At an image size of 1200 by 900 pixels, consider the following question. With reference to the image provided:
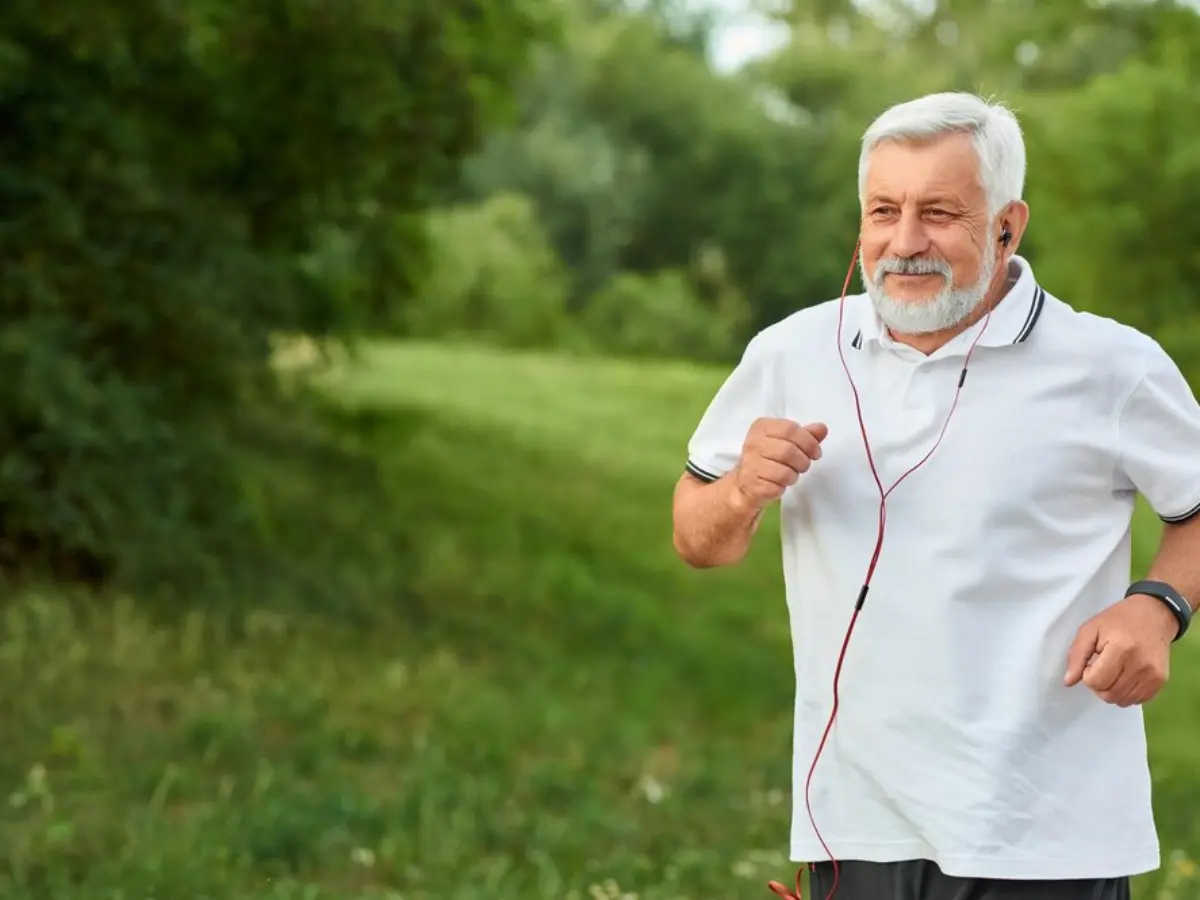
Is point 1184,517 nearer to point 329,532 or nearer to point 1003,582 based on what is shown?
point 1003,582

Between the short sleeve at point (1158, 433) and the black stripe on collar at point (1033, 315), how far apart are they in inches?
6.9

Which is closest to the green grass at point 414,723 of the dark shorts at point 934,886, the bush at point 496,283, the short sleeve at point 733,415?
the dark shorts at point 934,886

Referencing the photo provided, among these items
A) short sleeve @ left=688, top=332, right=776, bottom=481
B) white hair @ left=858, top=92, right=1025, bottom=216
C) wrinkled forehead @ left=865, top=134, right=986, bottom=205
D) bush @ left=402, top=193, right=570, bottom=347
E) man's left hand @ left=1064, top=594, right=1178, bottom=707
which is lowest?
man's left hand @ left=1064, top=594, right=1178, bottom=707

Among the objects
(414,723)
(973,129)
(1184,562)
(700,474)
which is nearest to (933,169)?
(973,129)

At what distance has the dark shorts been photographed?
268 cm

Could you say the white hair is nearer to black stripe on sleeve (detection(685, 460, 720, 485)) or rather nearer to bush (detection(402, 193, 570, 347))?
black stripe on sleeve (detection(685, 460, 720, 485))

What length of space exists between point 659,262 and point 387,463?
137 ft

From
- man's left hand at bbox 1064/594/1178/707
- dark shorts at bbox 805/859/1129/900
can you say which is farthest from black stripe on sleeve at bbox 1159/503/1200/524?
dark shorts at bbox 805/859/1129/900

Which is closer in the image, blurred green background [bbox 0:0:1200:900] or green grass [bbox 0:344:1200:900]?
green grass [bbox 0:344:1200:900]

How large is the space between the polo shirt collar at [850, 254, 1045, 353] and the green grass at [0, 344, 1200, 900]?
3.47 m

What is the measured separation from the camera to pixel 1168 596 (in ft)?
8.82

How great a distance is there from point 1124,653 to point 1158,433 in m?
0.35

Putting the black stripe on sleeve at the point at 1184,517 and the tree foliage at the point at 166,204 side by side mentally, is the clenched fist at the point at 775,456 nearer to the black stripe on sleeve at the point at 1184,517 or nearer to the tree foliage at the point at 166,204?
the black stripe on sleeve at the point at 1184,517

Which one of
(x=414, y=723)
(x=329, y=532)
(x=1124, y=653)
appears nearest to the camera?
(x=1124, y=653)
